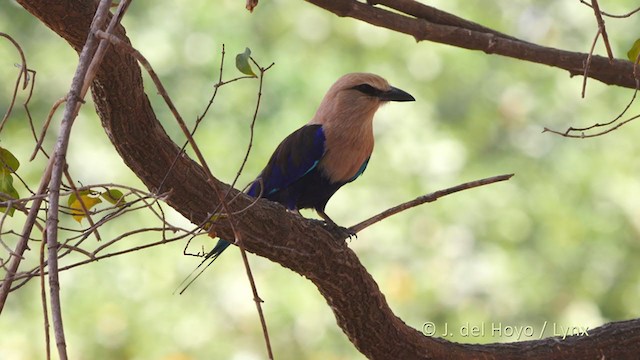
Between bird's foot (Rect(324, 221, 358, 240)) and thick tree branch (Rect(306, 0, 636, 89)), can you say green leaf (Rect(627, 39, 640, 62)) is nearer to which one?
→ thick tree branch (Rect(306, 0, 636, 89))

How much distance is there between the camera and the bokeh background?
5281 millimetres

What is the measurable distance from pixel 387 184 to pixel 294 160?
2.11 m

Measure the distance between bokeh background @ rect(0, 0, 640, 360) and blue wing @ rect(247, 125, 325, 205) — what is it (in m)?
1.66

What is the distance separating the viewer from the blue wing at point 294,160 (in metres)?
3.53

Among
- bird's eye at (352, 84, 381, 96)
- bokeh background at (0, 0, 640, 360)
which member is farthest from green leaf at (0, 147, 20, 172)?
bokeh background at (0, 0, 640, 360)

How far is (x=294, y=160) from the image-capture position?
3.55 m

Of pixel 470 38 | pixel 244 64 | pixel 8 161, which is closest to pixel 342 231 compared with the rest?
pixel 470 38

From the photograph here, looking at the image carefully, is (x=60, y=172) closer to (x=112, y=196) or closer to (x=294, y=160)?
(x=112, y=196)

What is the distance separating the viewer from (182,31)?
221 inches

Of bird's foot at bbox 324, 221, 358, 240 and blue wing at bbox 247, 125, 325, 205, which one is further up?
blue wing at bbox 247, 125, 325, 205

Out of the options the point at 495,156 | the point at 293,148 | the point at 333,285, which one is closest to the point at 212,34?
the point at 495,156

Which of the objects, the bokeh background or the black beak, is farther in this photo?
the bokeh background

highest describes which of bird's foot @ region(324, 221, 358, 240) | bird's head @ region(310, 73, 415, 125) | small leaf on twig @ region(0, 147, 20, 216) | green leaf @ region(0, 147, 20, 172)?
bird's head @ region(310, 73, 415, 125)

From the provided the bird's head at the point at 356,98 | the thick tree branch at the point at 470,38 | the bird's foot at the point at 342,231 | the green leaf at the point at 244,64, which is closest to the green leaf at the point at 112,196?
the green leaf at the point at 244,64
